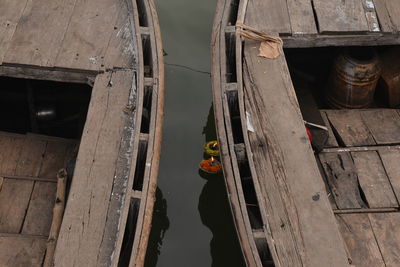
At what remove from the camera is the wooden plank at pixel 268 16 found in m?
4.83

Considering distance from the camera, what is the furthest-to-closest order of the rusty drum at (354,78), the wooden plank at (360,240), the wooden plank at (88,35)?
the rusty drum at (354,78) < the wooden plank at (88,35) < the wooden plank at (360,240)

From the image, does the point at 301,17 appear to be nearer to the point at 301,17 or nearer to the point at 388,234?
the point at 301,17

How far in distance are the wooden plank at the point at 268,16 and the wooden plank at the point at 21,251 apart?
2.65 meters

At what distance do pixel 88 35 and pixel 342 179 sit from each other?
2.53m

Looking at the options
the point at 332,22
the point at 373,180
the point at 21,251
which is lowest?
the point at 21,251

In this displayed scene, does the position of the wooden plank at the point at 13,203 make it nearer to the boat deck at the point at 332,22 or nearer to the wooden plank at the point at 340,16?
the boat deck at the point at 332,22

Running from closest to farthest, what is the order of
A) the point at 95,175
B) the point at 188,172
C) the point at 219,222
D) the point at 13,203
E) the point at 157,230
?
the point at 95,175
the point at 13,203
the point at 157,230
the point at 219,222
the point at 188,172

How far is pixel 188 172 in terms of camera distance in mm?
6137

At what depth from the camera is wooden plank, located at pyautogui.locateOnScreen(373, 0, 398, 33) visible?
16.1 ft

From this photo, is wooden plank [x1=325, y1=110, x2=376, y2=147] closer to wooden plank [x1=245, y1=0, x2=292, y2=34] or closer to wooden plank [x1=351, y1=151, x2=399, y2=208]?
wooden plank [x1=351, y1=151, x2=399, y2=208]

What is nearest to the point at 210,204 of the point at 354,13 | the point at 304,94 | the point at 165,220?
A: the point at 165,220

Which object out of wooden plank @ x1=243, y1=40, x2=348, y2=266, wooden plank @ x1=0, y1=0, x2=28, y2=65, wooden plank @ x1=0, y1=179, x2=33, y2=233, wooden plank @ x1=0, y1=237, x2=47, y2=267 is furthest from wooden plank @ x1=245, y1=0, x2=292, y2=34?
wooden plank @ x1=0, y1=237, x2=47, y2=267

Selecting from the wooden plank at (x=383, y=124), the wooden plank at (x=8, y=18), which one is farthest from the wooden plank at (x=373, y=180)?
the wooden plank at (x=8, y=18)

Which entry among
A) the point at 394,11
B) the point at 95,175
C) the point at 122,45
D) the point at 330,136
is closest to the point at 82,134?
the point at 95,175
